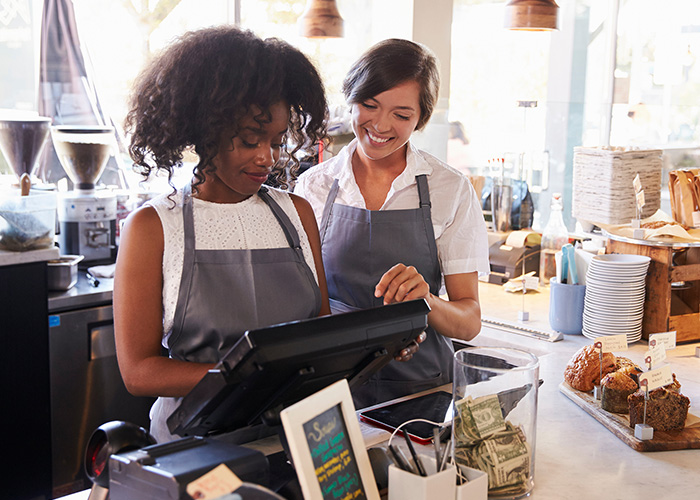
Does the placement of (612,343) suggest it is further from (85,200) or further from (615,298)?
(85,200)

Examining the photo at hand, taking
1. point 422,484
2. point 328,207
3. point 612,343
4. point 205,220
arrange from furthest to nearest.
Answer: point 328,207 < point 612,343 < point 205,220 < point 422,484

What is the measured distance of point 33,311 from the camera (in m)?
2.99

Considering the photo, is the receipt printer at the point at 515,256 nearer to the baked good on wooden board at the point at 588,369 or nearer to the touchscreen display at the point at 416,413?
the baked good on wooden board at the point at 588,369

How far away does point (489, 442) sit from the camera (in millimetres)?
1344

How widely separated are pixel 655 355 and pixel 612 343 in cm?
13

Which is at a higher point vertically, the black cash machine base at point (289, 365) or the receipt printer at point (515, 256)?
the black cash machine base at point (289, 365)

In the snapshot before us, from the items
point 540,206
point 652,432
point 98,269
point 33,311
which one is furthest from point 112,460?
point 540,206

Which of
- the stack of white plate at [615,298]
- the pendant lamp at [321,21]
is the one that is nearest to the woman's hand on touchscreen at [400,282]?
the stack of white plate at [615,298]

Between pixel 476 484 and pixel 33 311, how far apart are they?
A: 2.28 metres

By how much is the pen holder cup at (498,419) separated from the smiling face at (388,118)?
80cm

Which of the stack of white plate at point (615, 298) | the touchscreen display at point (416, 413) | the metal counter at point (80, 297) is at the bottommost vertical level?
the metal counter at point (80, 297)

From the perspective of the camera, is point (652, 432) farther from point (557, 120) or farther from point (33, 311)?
point (557, 120)

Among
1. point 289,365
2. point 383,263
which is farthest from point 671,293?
point 289,365

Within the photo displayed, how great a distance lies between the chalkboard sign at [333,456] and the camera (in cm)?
108
